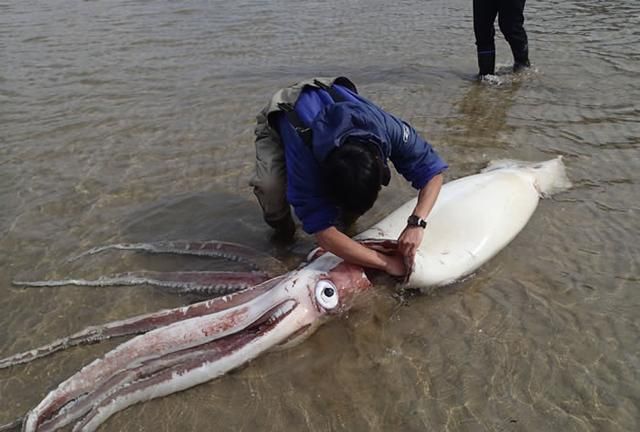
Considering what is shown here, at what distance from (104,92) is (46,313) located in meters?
5.06

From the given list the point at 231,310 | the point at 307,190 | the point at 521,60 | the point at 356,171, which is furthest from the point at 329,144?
the point at 521,60

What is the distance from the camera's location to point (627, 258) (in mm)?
4184

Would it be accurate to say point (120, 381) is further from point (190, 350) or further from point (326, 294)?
point (326, 294)

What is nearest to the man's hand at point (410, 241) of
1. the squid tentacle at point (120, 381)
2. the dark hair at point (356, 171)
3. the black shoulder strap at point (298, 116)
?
the dark hair at point (356, 171)

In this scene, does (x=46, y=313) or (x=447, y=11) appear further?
(x=447, y=11)

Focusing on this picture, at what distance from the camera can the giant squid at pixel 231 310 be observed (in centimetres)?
311

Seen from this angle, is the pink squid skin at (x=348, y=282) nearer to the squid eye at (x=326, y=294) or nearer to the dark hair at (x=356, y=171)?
the squid eye at (x=326, y=294)

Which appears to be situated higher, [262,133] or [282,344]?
[262,133]

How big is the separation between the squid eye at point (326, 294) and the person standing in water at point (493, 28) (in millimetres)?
5887

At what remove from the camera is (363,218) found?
4965 millimetres

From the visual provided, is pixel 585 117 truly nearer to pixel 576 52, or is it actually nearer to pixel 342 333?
pixel 576 52

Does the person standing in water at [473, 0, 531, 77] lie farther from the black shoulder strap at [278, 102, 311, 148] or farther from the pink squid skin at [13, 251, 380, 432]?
the pink squid skin at [13, 251, 380, 432]

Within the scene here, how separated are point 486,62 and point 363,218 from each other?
449 cm

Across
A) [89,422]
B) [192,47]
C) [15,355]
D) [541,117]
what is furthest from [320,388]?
[192,47]
